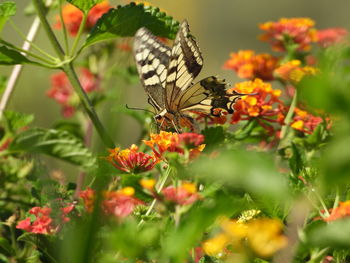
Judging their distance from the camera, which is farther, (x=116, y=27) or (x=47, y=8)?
(x=47, y=8)

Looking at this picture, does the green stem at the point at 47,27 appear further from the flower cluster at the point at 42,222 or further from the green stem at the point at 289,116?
the green stem at the point at 289,116

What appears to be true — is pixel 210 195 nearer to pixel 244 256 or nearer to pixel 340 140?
pixel 244 256

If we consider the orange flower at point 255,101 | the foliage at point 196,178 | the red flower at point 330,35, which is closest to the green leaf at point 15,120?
the foliage at point 196,178

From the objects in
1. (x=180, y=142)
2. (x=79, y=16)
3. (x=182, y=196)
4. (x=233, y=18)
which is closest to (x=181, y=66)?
(x=79, y=16)

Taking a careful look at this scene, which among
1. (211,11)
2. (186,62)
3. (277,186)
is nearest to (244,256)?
(277,186)

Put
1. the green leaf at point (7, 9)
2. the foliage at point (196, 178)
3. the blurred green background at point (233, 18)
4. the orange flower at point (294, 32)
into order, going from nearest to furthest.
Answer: the foliage at point (196, 178) → the green leaf at point (7, 9) → the orange flower at point (294, 32) → the blurred green background at point (233, 18)

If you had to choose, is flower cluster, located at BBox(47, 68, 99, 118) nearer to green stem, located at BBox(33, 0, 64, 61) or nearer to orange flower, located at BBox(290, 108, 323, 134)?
green stem, located at BBox(33, 0, 64, 61)
